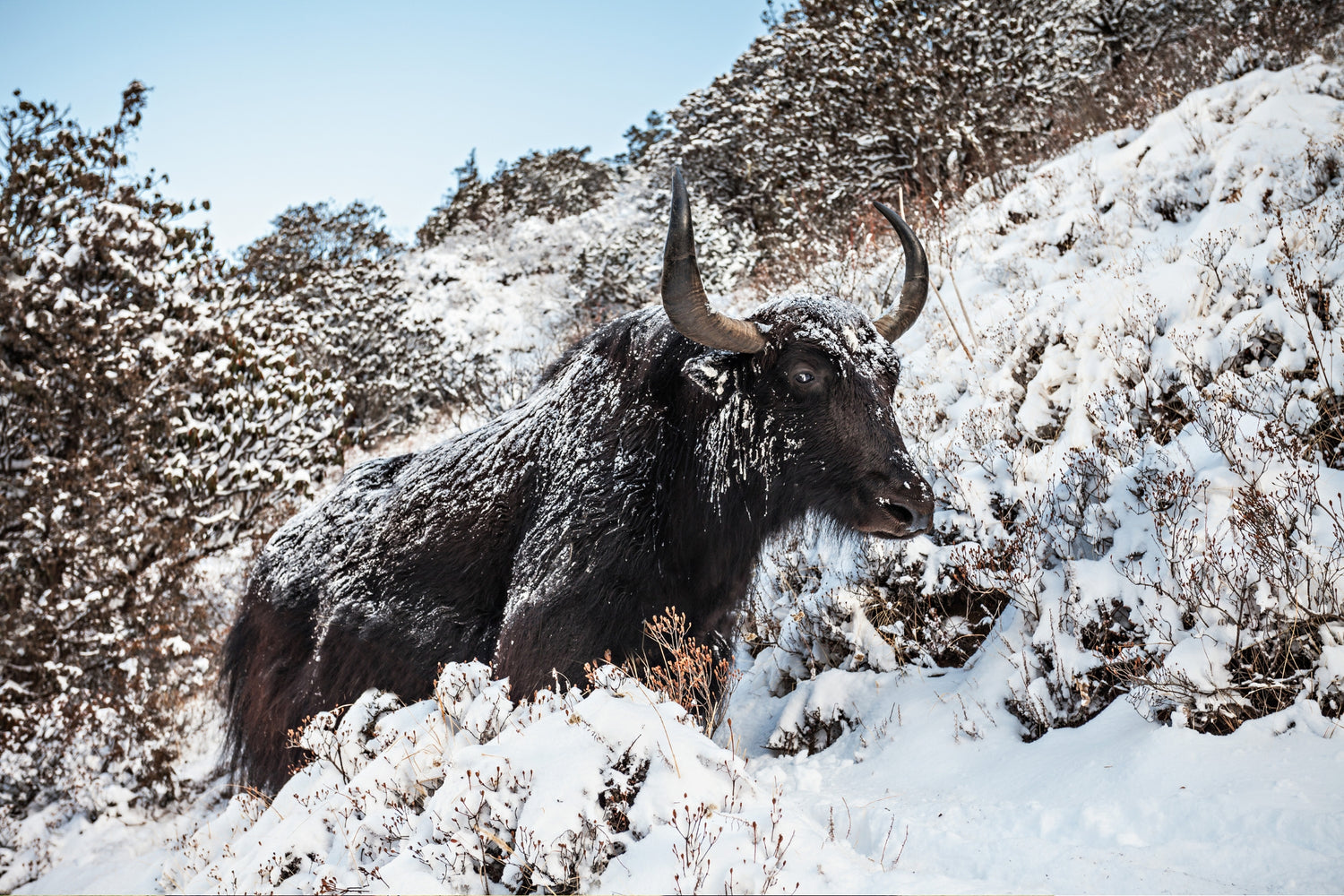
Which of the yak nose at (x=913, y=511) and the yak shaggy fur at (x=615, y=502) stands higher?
the yak shaggy fur at (x=615, y=502)

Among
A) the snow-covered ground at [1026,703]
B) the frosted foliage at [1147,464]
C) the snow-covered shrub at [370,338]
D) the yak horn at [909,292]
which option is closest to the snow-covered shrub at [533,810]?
the snow-covered ground at [1026,703]

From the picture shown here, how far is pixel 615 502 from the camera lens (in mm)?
3166

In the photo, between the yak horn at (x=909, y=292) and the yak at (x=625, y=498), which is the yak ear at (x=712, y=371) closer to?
the yak at (x=625, y=498)

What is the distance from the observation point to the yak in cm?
306

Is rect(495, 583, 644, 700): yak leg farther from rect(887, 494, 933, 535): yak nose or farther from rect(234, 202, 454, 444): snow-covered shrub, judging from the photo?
rect(234, 202, 454, 444): snow-covered shrub

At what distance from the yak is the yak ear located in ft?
0.03

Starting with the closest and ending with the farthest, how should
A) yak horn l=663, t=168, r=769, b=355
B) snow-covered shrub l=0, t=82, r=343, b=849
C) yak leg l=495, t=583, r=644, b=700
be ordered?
yak horn l=663, t=168, r=769, b=355, yak leg l=495, t=583, r=644, b=700, snow-covered shrub l=0, t=82, r=343, b=849

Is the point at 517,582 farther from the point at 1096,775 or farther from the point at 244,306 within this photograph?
the point at 244,306

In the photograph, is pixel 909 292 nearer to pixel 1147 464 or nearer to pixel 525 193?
pixel 1147 464

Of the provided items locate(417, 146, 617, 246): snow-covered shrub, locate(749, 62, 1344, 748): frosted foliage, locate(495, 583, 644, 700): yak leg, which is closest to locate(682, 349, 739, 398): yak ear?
locate(495, 583, 644, 700): yak leg

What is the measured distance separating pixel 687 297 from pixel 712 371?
0.47 meters

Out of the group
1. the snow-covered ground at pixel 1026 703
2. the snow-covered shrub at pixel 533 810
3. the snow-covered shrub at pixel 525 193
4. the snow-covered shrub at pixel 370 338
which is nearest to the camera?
the snow-covered shrub at pixel 533 810

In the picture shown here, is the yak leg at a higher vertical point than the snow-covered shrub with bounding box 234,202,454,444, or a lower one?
lower

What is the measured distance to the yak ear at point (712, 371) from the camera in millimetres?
3279
